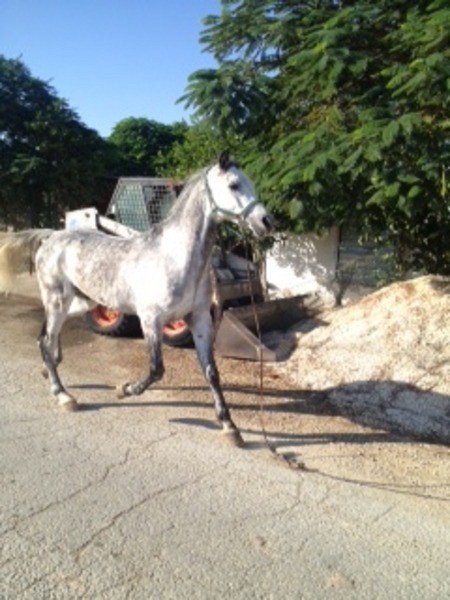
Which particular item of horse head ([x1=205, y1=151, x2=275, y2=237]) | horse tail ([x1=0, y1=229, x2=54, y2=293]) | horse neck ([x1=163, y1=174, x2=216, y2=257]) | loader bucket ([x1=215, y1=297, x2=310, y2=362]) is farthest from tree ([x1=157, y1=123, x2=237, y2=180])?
horse head ([x1=205, y1=151, x2=275, y2=237])

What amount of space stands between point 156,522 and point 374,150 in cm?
383

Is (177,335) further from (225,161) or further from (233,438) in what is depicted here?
(225,161)

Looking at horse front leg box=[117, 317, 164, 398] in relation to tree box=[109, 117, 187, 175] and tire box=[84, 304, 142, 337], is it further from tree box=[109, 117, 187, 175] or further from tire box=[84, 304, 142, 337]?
tree box=[109, 117, 187, 175]

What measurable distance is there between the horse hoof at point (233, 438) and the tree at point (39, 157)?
1403 cm

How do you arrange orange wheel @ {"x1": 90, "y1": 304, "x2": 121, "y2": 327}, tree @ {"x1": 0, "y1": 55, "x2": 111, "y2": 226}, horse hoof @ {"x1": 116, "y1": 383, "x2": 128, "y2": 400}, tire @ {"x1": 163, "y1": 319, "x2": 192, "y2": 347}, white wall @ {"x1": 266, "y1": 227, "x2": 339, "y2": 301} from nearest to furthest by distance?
1. horse hoof @ {"x1": 116, "y1": 383, "x2": 128, "y2": 400}
2. tire @ {"x1": 163, "y1": 319, "x2": 192, "y2": 347}
3. orange wheel @ {"x1": 90, "y1": 304, "x2": 121, "y2": 327}
4. white wall @ {"x1": 266, "y1": 227, "x2": 339, "y2": 301}
5. tree @ {"x1": 0, "y1": 55, "x2": 111, "y2": 226}

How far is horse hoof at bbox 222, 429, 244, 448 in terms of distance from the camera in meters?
3.90

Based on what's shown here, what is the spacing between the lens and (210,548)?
2631 mm

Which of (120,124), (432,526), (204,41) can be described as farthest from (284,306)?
(120,124)

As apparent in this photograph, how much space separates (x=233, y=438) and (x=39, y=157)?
14941 mm

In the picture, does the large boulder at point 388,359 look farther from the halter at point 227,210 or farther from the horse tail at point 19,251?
the horse tail at point 19,251

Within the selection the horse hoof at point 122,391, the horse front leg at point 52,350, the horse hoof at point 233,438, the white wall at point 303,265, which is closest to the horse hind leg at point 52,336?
the horse front leg at point 52,350

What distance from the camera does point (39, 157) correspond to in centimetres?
1634

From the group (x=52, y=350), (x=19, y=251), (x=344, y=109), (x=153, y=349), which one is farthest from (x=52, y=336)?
(x=344, y=109)

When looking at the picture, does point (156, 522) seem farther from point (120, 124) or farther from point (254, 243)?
point (120, 124)
